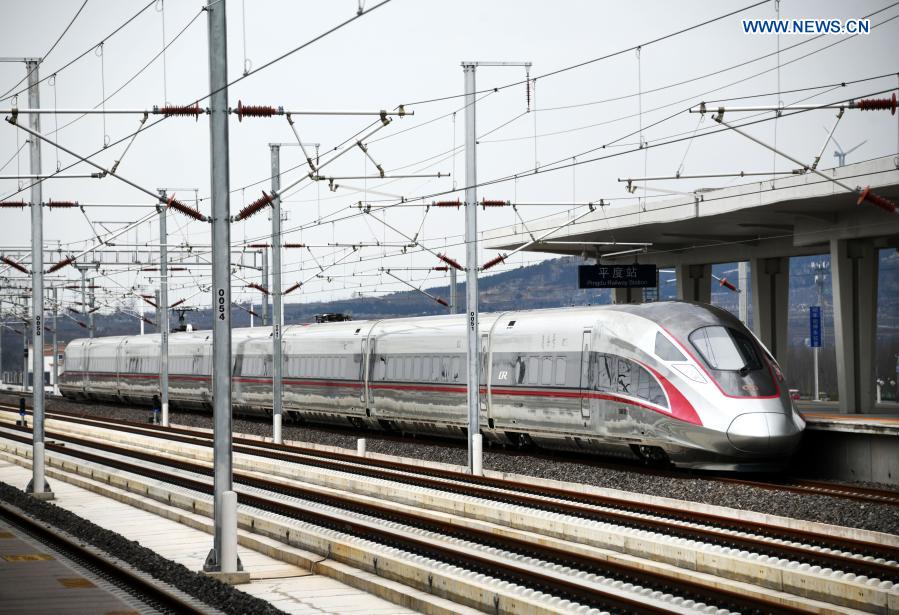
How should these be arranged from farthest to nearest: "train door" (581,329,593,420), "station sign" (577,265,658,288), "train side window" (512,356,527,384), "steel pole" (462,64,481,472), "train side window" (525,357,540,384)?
1. "station sign" (577,265,658,288)
2. "train side window" (512,356,527,384)
3. "train side window" (525,357,540,384)
4. "steel pole" (462,64,481,472)
5. "train door" (581,329,593,420)

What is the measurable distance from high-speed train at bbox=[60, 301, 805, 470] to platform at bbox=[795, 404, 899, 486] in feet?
4.70

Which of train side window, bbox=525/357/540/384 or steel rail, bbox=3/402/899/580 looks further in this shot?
train side window, bbox=525/357/540/384

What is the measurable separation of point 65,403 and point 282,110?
196 ft

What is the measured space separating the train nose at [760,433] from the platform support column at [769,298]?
1964 cm

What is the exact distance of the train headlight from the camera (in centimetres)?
2286

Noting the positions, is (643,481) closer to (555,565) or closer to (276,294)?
(555,565)

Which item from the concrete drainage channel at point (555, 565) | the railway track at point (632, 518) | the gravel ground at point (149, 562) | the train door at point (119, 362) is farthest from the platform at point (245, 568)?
the train door at point (119, 362)

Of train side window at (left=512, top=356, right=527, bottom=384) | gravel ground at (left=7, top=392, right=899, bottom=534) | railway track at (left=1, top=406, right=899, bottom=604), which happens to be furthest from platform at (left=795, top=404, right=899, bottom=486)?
train side window at (left=512, top=356, right=527, bottom=384)

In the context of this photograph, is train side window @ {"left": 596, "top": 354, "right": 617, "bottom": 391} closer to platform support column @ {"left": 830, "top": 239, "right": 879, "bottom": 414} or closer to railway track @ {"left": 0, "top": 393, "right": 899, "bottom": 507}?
railway track @ {"left": 0, "top": 393, "right": 899, "bottom": 507}

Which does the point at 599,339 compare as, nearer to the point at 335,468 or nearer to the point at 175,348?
the point at 335,468

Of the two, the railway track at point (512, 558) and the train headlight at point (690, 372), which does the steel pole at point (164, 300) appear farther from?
the train headlight at point (690, 372)

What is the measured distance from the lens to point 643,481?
77.4 feet

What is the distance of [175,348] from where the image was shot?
5625 cm

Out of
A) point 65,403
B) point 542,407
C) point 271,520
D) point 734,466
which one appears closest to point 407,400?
point 542,407
